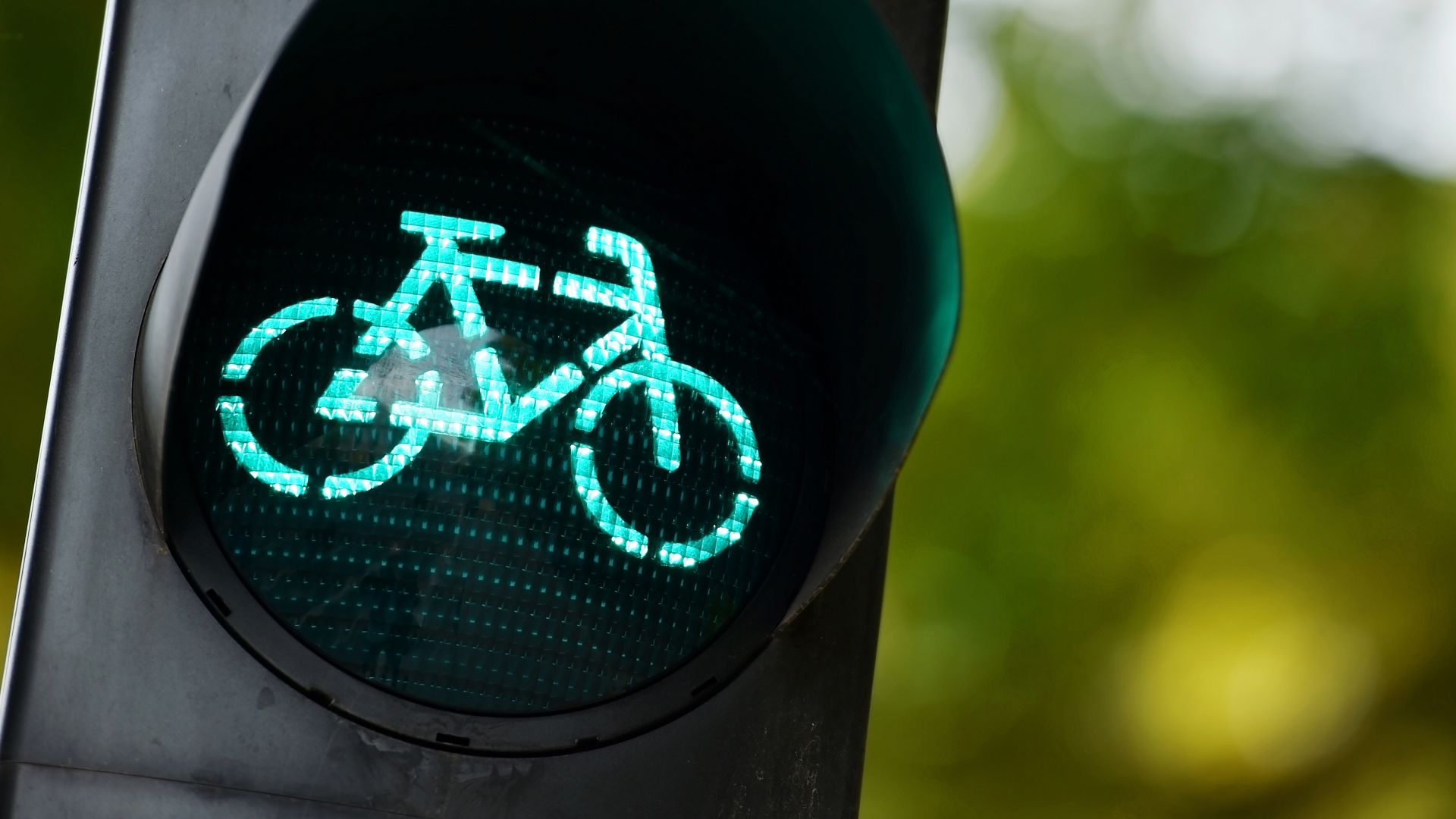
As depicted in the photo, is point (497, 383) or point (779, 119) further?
point (779, 119)

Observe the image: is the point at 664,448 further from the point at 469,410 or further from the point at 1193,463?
the point at 1193,463

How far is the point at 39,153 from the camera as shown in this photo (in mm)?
4965

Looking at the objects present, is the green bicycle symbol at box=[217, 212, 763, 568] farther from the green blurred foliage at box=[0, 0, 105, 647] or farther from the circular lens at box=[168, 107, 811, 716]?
the green blurred foliage at box=[0, 0, 105, 647]

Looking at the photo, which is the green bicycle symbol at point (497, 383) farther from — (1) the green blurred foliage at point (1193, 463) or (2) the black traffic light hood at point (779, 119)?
(1) the green blurred foliage at point (1193, 463)

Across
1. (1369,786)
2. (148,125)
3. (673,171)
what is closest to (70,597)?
(148,125)

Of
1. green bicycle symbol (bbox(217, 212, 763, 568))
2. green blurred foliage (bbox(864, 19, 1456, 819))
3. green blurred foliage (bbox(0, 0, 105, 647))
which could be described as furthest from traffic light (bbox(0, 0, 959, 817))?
green blurred foliage (bbox(864, 19, 1456, 819))

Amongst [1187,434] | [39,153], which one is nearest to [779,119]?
[39,153]

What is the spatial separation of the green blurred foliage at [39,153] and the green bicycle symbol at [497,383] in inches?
173

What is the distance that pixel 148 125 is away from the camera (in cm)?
110

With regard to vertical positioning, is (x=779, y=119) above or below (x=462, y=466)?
above

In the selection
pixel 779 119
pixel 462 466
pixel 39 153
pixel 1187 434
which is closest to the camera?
pixel 462 466

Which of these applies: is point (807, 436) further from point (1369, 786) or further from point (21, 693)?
point (1369, 786)

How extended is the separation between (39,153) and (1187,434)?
4292 mm

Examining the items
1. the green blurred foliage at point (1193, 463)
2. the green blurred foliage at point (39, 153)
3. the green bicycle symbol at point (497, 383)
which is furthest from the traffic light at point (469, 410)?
the green blurred foliage at point (1193, 463)
